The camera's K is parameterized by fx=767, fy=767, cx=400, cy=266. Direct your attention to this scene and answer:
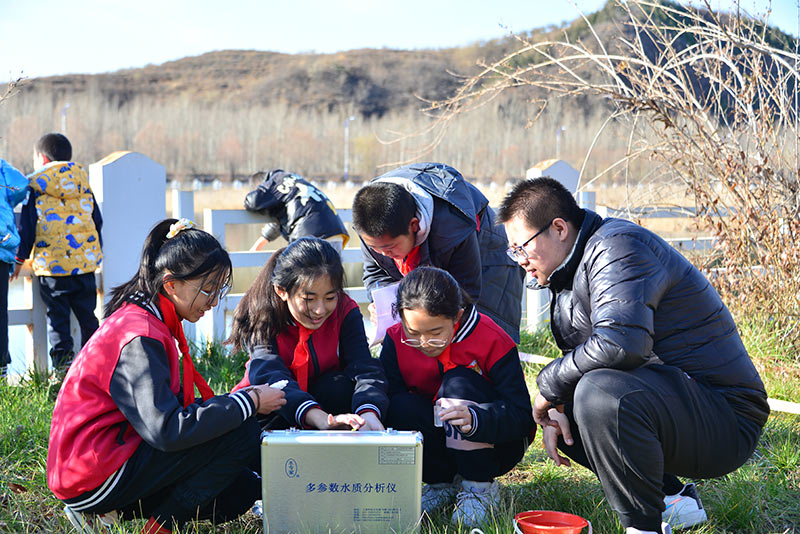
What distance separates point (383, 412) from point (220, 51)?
96.1 meters

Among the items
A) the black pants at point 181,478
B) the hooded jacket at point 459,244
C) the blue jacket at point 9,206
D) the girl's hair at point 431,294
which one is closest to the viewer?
the black pants at point 181,478

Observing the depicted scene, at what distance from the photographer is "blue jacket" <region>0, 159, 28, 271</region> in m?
4.62

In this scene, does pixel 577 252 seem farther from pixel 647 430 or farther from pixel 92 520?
pixel 92 520

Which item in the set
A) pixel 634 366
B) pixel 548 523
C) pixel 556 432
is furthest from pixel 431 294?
pixel 548 523

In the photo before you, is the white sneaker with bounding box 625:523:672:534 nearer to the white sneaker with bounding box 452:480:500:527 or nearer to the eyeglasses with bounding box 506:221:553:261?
the white sneaker with bounding box 452:480:500:527

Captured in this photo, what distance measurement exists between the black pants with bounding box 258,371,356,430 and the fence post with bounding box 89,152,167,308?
2.71 m

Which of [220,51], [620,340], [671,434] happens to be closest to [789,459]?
[671,434]

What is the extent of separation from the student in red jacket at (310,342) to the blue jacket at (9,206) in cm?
233

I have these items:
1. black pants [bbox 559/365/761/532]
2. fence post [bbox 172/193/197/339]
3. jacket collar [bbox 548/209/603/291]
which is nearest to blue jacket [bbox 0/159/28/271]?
fence post [bbox 172/193/197/339]

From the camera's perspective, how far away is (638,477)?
7.53 ft

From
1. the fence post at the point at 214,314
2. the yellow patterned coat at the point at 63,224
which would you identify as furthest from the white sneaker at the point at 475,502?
the yellow patterned coat at the point at 63,224

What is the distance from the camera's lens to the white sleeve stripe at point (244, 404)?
2.44 m

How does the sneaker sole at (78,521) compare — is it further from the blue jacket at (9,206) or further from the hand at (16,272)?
the hand at (16,272)

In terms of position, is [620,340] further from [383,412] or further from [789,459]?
[789,459]
